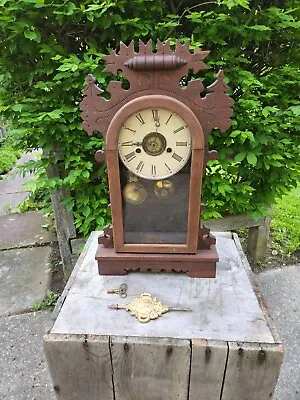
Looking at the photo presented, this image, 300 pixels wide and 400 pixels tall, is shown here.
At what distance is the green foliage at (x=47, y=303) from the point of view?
257 centimetres

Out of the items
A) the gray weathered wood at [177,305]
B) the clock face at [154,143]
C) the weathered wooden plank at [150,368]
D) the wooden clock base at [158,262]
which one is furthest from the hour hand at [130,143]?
the weathered wooden plank at [150,368]

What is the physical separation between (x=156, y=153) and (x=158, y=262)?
49cm

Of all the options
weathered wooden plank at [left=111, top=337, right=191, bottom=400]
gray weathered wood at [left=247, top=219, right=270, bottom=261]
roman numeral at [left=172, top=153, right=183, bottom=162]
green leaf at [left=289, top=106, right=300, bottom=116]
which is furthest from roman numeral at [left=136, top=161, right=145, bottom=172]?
gray weathered wood at [left=247, top=219, right=270, bottom=261]

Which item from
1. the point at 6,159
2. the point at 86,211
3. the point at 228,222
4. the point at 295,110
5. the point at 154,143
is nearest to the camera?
the point at 154,143

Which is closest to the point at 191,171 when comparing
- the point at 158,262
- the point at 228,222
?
the point at 158,262

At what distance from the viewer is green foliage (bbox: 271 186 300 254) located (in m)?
3.29

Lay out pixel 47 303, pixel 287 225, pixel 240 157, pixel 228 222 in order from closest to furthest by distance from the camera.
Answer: pixel 240 157 < pixel 47 303 < pixel 228 222 < pixel 287 225

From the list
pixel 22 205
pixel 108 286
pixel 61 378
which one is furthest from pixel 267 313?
pixel 22 205

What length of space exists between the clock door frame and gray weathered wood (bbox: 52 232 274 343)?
16 cm

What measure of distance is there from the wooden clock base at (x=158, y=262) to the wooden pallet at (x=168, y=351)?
13 centimetres

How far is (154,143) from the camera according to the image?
135 cm

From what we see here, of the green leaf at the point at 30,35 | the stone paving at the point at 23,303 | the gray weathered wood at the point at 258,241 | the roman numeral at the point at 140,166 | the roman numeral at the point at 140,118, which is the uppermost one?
the green leaf at the point at 30,35

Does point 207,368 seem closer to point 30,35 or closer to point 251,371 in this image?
point 251,371

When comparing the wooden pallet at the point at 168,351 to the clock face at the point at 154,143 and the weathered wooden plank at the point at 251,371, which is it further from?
the clock face at the point at 154,143
